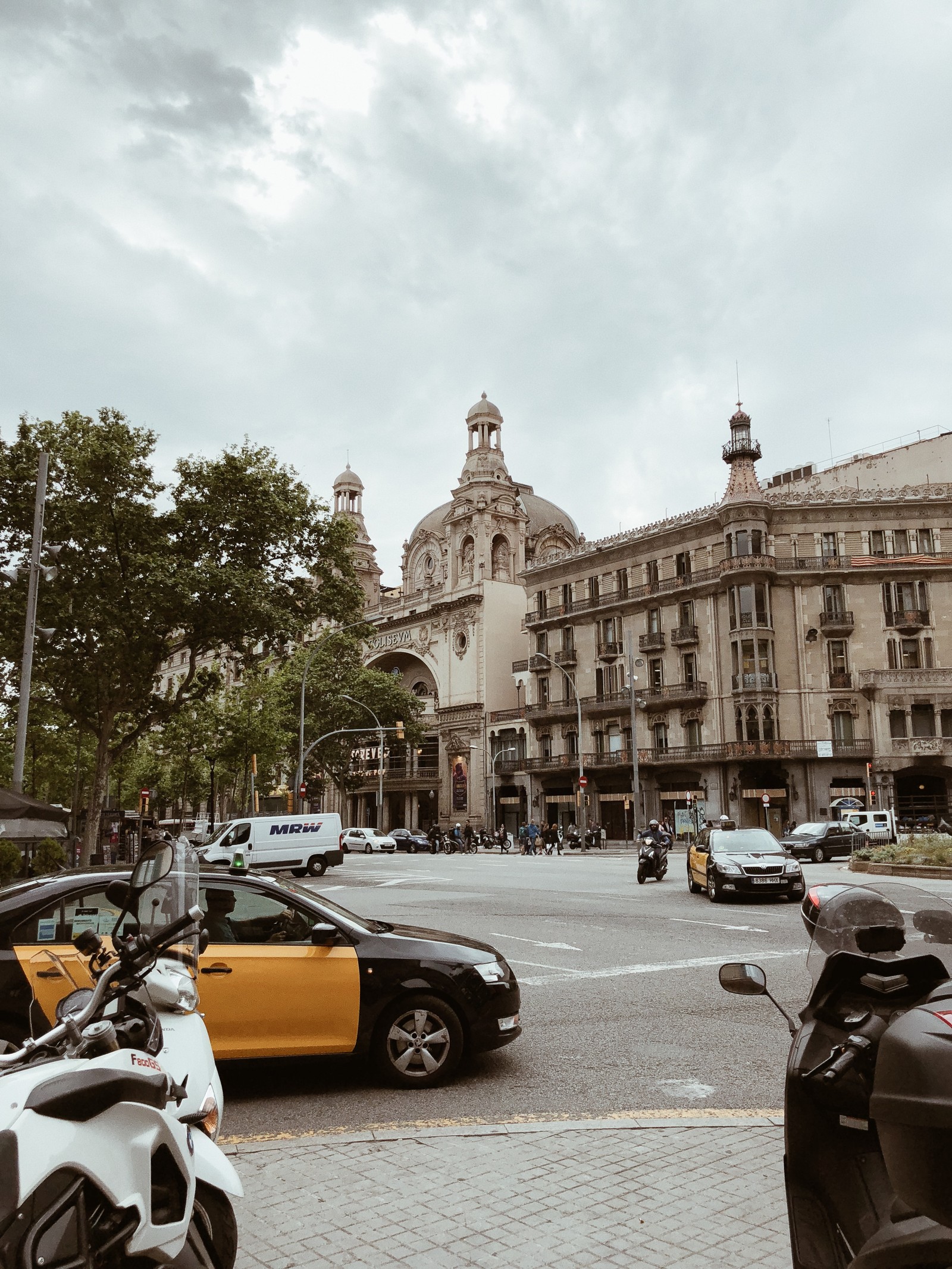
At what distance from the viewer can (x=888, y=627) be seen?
165ft

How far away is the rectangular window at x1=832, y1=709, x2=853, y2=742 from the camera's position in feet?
161

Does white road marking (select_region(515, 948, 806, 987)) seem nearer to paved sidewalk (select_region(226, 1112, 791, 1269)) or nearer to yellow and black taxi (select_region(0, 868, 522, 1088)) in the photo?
yellow and black taxi (select_region(0, 868, 522, 1088))

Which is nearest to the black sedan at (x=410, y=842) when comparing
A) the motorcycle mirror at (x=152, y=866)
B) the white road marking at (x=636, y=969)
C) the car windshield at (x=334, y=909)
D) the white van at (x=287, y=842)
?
the white van at (x=287, y=842)

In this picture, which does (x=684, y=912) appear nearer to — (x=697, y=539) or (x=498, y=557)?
(x=697, y=539)

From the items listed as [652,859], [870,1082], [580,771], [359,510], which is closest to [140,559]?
[652,859]

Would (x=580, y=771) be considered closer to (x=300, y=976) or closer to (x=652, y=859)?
(x=652, y=859)

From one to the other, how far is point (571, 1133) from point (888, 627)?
49.3 meters

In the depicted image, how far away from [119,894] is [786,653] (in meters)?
50.2

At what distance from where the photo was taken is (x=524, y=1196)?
436cm

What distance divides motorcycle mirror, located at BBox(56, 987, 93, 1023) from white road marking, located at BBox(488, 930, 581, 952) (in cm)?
1035

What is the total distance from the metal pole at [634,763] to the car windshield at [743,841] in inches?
974

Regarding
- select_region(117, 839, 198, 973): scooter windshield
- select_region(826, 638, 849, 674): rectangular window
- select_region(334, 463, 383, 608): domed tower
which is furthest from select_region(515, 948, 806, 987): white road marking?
select_region(334, 463, 383, 608): domed tower

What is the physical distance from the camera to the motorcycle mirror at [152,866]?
3357 millimetres

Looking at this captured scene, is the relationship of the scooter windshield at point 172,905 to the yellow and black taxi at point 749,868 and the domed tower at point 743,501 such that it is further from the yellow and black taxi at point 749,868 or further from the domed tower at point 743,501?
the domed tower at point 743,501
